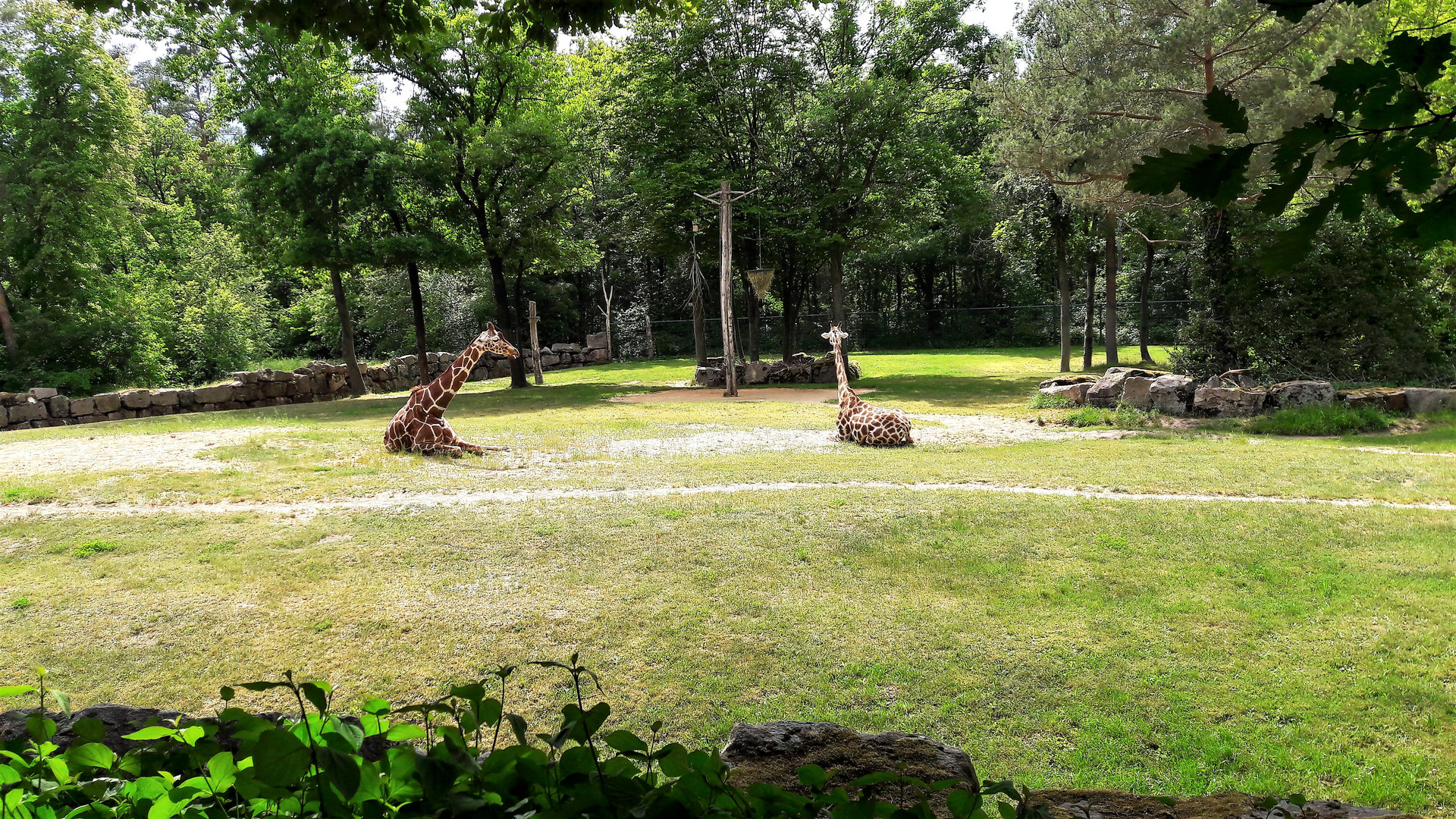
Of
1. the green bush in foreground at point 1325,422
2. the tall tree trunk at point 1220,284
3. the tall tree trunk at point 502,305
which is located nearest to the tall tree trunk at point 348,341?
the tall tree trunk at point 502,305

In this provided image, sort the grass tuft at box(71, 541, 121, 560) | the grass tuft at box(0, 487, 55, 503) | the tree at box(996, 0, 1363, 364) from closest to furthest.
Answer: the grass tuft at box(71, 541, 121, 560), the grass tuft at box(0, 487, 55, 503), the tree at box(996, 0, 1363, 364)

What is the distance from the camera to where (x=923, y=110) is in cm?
2475

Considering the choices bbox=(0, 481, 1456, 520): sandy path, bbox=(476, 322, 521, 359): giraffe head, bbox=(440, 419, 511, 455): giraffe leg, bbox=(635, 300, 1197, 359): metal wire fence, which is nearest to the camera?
bbox=(0, 481, 1456, 520): sandy path

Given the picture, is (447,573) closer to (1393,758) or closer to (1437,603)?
(1393,758)

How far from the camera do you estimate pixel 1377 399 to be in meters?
11.9

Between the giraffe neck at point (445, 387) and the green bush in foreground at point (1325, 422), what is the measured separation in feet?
36.3

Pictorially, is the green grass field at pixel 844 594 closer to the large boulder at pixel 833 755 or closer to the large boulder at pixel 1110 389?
the large boulder at pixel 833 755

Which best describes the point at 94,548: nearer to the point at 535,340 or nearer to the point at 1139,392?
the point at 1139,392

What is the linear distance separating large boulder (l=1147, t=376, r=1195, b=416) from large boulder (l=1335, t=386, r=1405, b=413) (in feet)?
6.54

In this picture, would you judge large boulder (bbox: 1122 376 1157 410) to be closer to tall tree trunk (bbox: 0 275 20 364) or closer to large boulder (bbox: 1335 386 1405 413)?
large boulder (bbox: 1335 386 1405 413)

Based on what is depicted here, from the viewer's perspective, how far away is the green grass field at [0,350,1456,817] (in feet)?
13.1

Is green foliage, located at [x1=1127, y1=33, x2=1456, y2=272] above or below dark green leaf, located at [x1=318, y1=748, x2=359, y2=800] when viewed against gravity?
above

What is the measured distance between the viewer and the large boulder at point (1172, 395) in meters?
13.7

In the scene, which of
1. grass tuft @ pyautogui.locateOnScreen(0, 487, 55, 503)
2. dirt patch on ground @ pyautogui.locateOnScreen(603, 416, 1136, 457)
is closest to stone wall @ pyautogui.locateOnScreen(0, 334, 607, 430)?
grass tuft @ pyautogui.locateOnScreen(0, 487, 55, 503)
